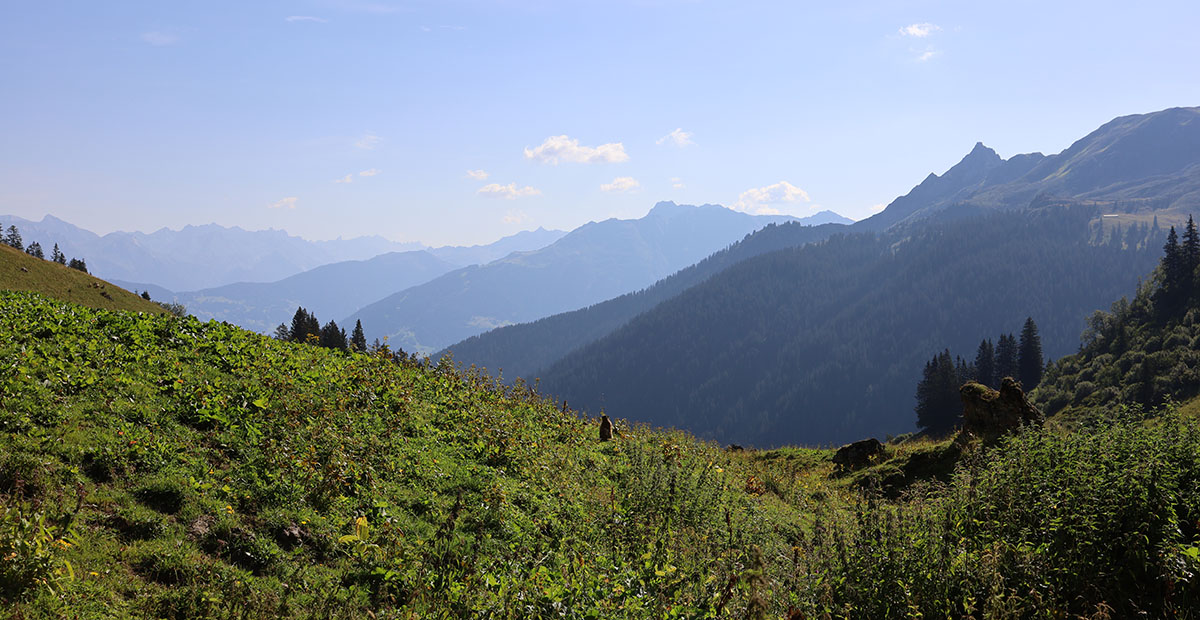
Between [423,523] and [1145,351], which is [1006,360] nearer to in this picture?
[1145,351]

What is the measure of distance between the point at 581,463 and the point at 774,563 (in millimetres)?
5993

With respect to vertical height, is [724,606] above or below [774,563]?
above

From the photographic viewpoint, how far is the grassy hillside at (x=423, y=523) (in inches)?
254

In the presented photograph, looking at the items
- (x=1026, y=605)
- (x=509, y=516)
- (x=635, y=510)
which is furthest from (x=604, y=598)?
(x=1026, y=605)

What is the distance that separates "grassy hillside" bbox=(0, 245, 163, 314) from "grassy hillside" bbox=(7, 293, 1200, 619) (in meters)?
63.7

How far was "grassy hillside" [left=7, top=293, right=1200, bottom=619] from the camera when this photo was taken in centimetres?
644

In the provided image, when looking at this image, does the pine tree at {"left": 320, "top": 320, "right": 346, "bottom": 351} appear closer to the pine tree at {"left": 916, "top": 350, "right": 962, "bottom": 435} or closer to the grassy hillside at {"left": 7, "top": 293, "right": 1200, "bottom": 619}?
the pine tree at {"left": 916, "top": 350, "right": 962, "bottom": 435}

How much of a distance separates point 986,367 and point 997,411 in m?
84.2

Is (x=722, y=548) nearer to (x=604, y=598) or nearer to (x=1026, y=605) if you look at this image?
(x=604, y=598)

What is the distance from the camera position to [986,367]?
298ft

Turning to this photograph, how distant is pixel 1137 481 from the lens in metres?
7.15

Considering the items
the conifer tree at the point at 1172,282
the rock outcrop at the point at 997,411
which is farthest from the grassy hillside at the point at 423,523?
the conifer tree at the point at 1172,282

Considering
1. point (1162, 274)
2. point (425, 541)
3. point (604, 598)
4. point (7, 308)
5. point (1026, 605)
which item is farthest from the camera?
point (1162, 274)

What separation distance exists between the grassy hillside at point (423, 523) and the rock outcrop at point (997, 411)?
410 inches
